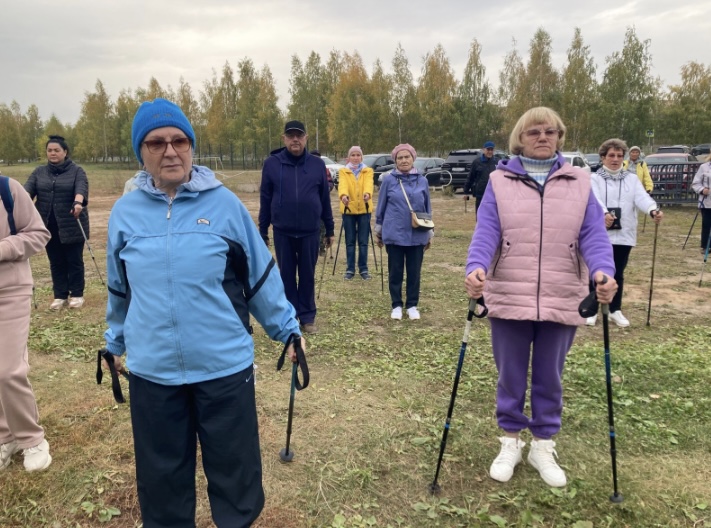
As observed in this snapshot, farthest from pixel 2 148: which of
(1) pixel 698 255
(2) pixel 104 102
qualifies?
(1) pixel 698 255

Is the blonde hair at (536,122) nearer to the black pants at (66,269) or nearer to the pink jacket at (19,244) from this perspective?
the pink jacket at (19,244)

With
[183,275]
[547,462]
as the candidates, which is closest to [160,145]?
[183,275]

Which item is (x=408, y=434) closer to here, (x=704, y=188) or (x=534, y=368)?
(x=534, y=368)

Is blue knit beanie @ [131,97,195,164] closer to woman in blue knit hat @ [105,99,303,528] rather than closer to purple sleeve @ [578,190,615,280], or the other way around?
woman in blue knit hat @ [105,99,303,528]

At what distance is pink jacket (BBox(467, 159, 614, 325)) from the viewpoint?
2852mm

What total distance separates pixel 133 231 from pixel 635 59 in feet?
130

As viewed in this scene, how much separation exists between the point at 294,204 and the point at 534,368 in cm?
329

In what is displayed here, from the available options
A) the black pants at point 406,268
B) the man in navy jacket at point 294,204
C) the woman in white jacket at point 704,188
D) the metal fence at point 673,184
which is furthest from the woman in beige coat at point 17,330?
the metal fence at point 673,184

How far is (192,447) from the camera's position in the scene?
2.23 m

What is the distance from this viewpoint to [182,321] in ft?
6.62

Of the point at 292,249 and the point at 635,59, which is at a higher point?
the point at 635,59

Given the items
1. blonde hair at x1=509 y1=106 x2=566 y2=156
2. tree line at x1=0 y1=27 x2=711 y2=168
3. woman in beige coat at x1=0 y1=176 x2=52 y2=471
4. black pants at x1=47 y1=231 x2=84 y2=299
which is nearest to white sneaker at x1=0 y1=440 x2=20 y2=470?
woman in beige coat at x1=0 y1=176 x2=52 y2=471

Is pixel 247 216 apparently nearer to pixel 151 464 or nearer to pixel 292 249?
pixel 151 464

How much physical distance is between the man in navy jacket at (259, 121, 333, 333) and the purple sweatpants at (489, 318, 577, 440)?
3.02m
